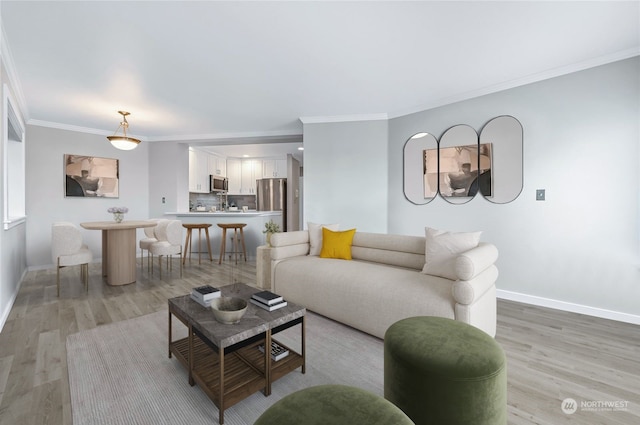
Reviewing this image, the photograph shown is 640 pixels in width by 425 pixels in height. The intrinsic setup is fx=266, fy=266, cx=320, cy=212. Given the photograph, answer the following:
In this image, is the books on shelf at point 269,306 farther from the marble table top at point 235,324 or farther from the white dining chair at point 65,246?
the white dining chair at point 65,246

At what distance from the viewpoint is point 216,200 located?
7.82 m

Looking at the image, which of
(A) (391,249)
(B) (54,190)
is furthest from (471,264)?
(B) (54,190)

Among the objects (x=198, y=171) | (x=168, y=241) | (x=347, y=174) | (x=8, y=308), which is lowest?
(x=8, y=308)

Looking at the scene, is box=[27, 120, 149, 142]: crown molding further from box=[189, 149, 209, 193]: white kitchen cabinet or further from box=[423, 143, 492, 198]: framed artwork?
box=[423, 143, 492, 198]: framed artwork

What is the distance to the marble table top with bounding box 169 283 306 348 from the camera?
136 centimetres

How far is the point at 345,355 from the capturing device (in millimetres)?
1967

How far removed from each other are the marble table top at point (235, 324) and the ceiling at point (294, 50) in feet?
6.95

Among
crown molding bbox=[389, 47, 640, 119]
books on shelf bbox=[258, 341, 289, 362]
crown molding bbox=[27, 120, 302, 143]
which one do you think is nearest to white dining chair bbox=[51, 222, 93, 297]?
crown molding bbox=[27, 120, 302, 143]

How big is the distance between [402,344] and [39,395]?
81.7 inches

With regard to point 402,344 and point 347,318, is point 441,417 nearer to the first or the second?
point 402,344

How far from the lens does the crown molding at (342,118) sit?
423 cm

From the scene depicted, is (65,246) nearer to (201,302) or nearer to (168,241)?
(168,241)

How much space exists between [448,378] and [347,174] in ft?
11.5

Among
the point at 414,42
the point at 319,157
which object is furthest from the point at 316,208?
the point at 414,42
